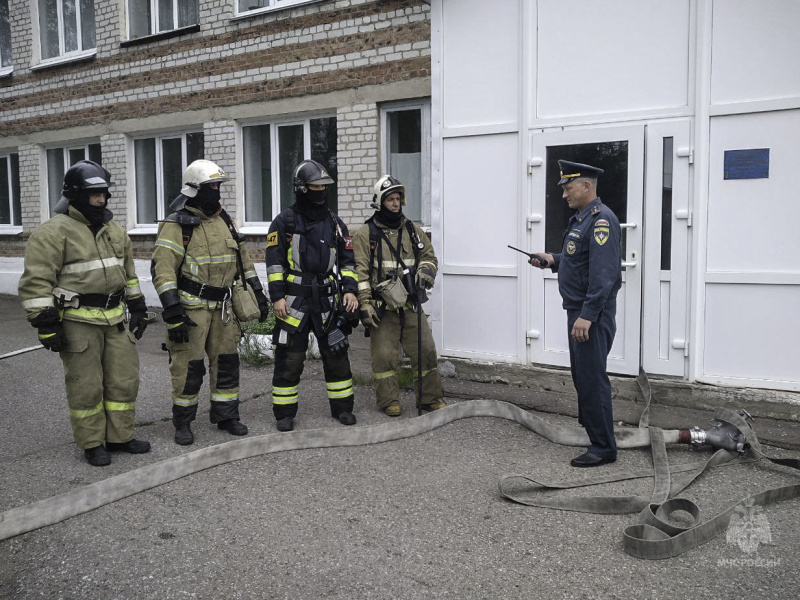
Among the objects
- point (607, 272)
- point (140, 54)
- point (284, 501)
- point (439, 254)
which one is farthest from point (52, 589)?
point (140, 54)

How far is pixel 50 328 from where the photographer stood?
4.56 metres

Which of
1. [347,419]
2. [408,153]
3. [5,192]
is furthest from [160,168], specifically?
[347,419]

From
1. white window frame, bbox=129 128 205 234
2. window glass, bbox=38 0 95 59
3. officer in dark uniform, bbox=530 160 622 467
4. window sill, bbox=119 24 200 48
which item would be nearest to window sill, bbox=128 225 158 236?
white window frame, bbox=129 128 205 234

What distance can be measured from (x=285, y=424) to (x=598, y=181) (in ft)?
10.8

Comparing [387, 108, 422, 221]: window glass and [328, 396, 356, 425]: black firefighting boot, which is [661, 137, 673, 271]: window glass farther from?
[387, 108, 422, 221]: window glass

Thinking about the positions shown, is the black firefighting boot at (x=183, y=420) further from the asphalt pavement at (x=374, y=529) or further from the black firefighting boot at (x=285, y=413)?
the black firefighting boot at (x=285, y=413)

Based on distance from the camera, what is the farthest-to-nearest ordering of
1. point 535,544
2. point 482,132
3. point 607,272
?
1. point 482,132
2. point 607,272
3. point 535,544

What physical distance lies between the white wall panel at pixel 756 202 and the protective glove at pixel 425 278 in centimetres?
221

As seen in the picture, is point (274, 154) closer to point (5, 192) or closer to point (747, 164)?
point (747, 164)

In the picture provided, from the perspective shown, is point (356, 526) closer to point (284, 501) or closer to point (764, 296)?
point (284, 501)

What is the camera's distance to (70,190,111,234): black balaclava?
4742 mm

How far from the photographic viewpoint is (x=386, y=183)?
590 centimetres

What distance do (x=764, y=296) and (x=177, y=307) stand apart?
436 centimetres

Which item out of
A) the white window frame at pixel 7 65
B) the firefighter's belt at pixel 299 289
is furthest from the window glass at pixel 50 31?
the firefighter's belt at pixel 299 289
